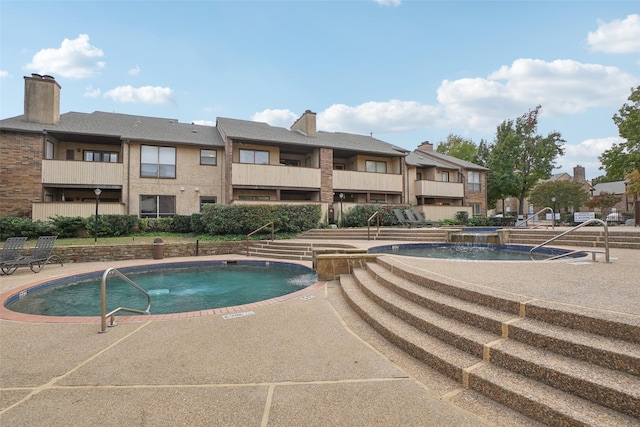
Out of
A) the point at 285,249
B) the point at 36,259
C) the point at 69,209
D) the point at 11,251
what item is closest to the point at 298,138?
the point at 285,249

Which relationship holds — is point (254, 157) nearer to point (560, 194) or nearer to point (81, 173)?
point (81, 173)

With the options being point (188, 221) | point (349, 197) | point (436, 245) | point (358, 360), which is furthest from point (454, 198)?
point (358, 360)

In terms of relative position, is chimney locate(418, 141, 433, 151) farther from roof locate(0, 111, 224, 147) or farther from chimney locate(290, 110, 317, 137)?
roof locate(0, 111, 224, 147)

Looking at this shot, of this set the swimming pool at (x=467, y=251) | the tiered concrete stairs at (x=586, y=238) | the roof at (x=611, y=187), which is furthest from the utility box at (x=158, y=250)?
the roof at (x=611, y=187)

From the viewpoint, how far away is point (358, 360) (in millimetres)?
Result: 3172

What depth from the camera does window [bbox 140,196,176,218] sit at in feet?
58.1

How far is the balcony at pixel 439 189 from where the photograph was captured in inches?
939

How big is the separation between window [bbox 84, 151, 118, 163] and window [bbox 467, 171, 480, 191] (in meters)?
29.0

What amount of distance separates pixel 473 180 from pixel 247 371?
98.0ft

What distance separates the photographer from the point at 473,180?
91.6ft

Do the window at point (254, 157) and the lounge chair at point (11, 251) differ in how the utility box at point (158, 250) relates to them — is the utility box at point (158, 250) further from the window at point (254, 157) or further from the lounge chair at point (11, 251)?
the window at point (254, 157)

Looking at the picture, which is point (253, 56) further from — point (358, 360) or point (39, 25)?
point (358, 360)

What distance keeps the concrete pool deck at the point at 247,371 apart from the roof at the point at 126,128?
15865 mm

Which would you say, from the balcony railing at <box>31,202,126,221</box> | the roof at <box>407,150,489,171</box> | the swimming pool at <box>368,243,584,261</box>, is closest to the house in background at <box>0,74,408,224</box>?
the balcony railing at <box>31,202,126,221</box>
